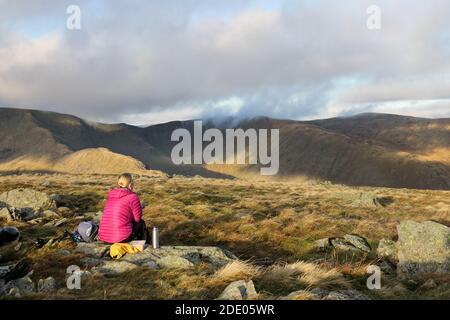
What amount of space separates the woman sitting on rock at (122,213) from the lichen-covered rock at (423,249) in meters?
7.24

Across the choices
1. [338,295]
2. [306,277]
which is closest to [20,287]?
[306,277]

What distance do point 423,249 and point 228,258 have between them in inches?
228

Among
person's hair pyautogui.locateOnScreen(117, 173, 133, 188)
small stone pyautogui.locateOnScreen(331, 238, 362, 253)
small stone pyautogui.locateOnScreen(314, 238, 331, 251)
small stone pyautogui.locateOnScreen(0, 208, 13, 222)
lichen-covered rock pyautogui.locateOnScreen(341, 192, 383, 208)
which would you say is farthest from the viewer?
lichen-covered rock pyautogui.locateOnScreen(341, 192, 383, 208)

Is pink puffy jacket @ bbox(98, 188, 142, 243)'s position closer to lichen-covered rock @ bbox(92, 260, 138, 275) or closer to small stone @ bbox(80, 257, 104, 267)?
small stone @ bbox(80, 257, 104, 267)

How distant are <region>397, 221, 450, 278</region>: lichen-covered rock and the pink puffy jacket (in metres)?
7.27

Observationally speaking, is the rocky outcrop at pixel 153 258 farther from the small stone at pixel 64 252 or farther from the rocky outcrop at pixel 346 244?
the rocky outcrop at pixel 346 244

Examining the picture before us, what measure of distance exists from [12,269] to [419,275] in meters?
→ 9.17

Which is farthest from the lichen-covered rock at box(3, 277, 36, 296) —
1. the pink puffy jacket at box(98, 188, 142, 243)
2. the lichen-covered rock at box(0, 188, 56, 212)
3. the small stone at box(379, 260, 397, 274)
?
the lichen-covered rock at box(0, 188, 56, 212)

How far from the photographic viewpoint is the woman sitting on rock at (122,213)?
10523 mm

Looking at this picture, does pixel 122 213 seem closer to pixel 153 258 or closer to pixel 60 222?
pixel 153 258

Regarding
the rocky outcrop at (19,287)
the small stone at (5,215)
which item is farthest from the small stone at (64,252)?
the small stone at (5,215)

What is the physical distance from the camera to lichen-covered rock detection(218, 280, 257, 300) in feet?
23.9

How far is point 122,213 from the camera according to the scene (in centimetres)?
1052
